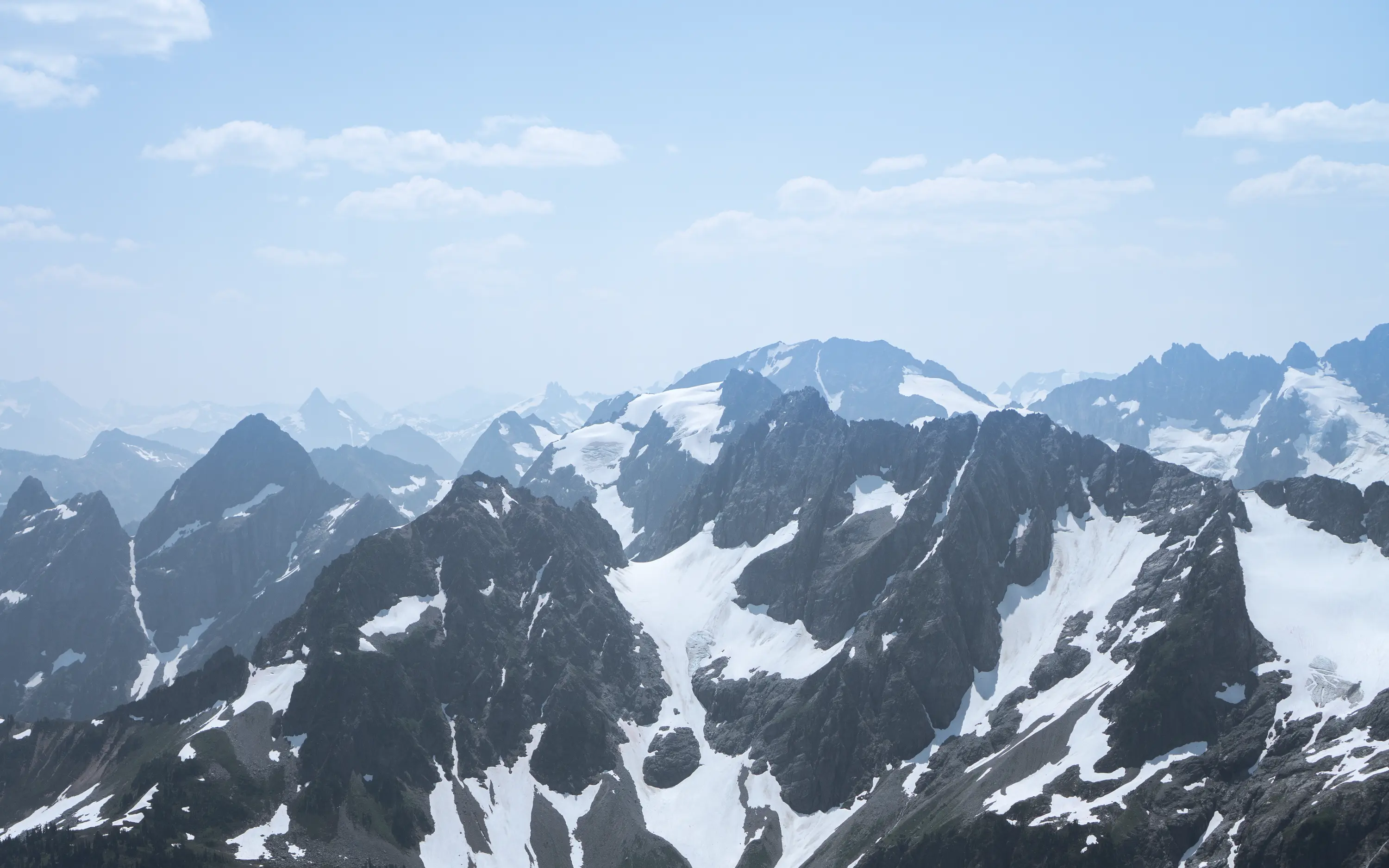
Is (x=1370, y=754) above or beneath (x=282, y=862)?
above

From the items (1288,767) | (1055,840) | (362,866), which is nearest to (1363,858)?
(1288,767)

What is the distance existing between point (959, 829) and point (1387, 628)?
289 ft

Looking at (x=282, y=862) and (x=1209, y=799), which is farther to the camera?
(x=282, y=862)

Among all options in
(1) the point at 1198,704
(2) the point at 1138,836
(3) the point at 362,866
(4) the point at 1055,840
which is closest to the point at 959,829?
(4) the point at 1055,840

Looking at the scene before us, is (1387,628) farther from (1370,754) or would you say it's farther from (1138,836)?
(1138,836)

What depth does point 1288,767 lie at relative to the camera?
168 metres

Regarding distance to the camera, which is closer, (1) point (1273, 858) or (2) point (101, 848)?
(1) point (1273, 858)

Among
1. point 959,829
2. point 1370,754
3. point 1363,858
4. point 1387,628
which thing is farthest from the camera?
point 1387,628

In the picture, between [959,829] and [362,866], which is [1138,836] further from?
[362,866]

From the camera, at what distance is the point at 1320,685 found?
18650cm

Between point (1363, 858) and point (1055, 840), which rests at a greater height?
point (1363, 858)

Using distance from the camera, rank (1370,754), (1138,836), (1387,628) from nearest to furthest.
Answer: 1. (1370,754)
2. (1138,836)
3. (1387,628)

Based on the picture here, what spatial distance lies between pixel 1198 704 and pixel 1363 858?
48.6 meters

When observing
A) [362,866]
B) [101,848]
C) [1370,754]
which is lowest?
[362,866]
